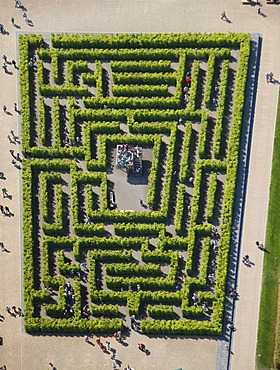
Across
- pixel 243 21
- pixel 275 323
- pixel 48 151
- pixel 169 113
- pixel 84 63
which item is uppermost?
pixel 243 21

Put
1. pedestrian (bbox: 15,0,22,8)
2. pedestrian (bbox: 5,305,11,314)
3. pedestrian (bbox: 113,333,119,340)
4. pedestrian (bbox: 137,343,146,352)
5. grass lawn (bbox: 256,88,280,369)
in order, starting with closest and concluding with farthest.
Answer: grass lawn (bbox: 256,88,280,369) → pedestrian (bbox: 137,343,146,352) → pedestrian (bbox: 113,333,119,340) → pedestrian (bbox: 5,305,11,314) → pedestrian (bbox: 15,0,22,8)

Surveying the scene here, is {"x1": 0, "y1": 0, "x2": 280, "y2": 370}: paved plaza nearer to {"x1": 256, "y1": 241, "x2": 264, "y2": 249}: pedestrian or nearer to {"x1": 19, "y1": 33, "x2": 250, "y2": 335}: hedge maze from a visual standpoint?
{"x1": 256, "y1": 241, "x2": 264, "y2": 249}: pedestrian

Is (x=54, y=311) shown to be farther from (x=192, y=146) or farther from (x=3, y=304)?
(x=192, y=146)

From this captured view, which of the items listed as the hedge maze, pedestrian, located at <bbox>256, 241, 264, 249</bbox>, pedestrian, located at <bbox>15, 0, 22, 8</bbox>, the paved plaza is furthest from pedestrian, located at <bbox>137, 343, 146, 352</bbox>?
pedestrian, located at <bbox>15, 0, 22, 8</bbox>

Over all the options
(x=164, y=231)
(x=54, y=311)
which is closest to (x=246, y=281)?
(x=164, y=231)

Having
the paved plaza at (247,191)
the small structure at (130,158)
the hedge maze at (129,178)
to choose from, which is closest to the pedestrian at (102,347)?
the paved plaza at (247,191)

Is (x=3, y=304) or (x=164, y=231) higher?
(x=164, y=231)
